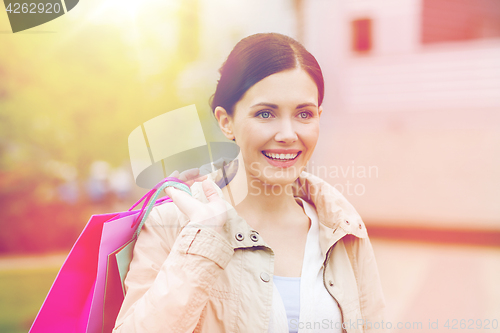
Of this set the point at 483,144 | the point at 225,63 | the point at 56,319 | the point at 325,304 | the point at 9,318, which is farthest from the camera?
the point at 483,144

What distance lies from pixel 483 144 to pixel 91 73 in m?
2.83

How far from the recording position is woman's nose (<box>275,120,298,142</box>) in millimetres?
984

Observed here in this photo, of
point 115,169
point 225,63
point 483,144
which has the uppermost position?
point 225,63

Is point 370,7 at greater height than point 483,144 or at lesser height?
greater

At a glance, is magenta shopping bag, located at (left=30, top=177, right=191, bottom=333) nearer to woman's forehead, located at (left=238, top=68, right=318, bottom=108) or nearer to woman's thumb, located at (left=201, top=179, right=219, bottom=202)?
woman's thumb, located at (left=201, top=179, right=219, bottom=202)

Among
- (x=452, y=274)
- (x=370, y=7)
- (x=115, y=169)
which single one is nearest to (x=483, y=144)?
(x=452, y=274)

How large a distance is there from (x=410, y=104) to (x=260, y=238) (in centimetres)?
173

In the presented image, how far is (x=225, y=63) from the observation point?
44.3 inches

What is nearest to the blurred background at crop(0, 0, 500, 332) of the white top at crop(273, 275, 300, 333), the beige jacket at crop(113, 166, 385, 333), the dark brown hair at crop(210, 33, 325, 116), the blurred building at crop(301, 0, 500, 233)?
the blurred building at crop(301, 0, 500, 233)

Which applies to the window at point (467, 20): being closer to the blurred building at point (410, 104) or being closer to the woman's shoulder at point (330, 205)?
the blurred building at point (410, 104)

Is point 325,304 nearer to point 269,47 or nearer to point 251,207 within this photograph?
point 251,207

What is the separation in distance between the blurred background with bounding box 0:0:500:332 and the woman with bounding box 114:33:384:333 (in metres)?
0.26

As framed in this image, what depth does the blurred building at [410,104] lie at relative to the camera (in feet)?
6.36

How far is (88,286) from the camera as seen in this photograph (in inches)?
34.0
